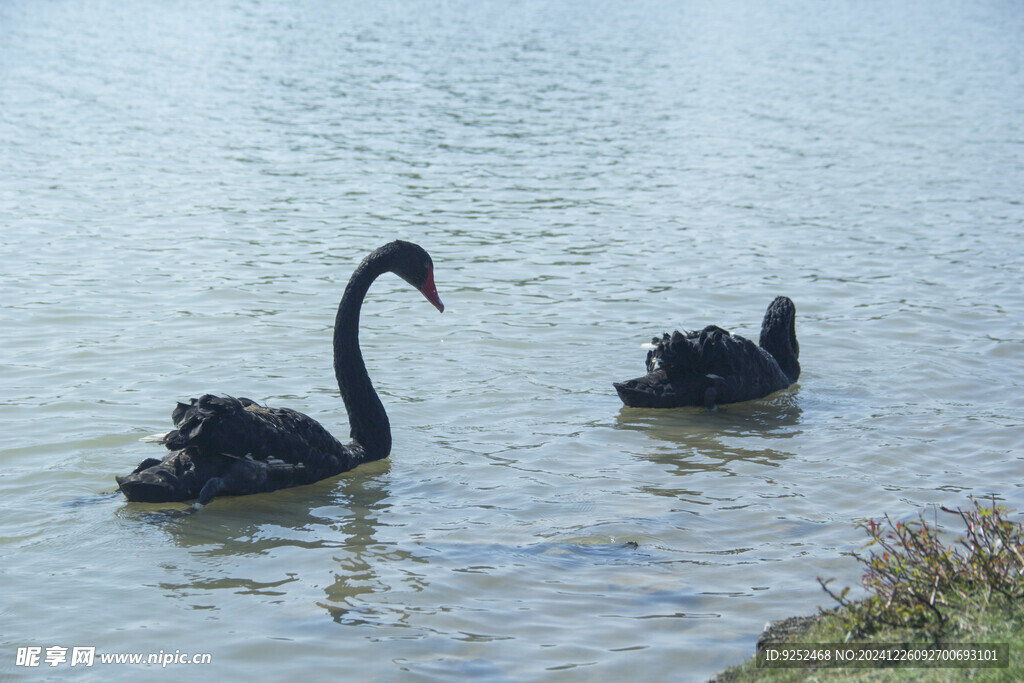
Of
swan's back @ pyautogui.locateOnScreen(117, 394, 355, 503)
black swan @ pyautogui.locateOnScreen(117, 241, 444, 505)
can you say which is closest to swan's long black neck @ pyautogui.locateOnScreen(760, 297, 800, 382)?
black swan @ pyautogui.locateOnScreen(117, 241, 444, 505)

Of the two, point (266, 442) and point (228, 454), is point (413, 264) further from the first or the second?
point (228, 454)

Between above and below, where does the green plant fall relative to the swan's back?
below

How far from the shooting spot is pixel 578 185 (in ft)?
50.6

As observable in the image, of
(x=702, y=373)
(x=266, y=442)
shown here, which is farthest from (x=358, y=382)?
(x=702, y=373)

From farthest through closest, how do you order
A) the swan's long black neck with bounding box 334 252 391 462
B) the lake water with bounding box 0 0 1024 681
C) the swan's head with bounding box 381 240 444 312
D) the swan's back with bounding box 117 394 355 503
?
the swan's head with bounding box 381 240 444 312 → the swan's long black neck with bounding box 334 252 391 462 → the swan's back with bounding box 117 394 355 503 → the lake water with bounding box 0 0 1024 681

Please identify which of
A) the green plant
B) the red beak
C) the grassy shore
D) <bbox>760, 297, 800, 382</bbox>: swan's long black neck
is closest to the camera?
the grassy shore

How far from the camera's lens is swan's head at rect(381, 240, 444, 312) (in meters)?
6.84

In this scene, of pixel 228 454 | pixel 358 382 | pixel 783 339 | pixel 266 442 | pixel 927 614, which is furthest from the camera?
pixel 783 339

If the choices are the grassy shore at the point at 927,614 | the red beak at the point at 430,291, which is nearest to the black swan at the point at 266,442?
the red beak at the point at 430,291

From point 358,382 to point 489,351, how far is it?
244cm

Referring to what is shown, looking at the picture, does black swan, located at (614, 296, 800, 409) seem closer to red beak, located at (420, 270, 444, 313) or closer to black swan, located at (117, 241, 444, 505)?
red beak, located at (420, 270, 444, 313)

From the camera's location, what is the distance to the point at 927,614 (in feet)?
12.2

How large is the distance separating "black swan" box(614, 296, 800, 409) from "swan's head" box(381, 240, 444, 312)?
1495mm

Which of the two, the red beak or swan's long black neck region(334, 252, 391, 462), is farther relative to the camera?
the red beak
